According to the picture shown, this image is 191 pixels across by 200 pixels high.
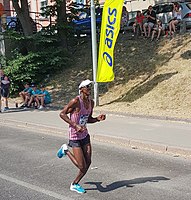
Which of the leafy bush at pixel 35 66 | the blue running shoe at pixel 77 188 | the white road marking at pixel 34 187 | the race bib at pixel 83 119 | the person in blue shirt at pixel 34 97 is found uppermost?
the race bib at pixel 83 119

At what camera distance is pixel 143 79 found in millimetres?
14727

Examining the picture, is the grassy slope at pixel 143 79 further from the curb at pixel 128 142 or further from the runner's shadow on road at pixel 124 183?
the runner's shadow on road at pixel 124 183

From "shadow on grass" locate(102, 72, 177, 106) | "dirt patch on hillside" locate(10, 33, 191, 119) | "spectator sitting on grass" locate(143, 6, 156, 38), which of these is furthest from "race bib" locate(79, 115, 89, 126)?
"spectator sitting on grass" locate(143, 6, 156, 38)

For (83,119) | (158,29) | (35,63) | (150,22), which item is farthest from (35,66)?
(83,119)

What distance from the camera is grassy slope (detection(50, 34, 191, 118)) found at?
1239cm

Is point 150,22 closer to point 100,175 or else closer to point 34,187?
point 100,175

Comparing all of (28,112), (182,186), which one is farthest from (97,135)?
(28,112)

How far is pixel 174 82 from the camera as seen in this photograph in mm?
13273

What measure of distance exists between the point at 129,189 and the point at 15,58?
556 inches

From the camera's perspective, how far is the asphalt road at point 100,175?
5.82 metres

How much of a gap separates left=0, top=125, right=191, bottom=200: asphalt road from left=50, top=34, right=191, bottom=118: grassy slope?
3.80 m

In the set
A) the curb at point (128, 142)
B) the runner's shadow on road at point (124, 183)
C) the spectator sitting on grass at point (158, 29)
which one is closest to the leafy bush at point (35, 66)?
the spectator sitting on grass at point (158, 29)

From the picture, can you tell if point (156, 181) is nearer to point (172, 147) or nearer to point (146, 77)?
point (172, 147)

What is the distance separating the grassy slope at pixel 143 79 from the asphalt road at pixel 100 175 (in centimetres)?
380
